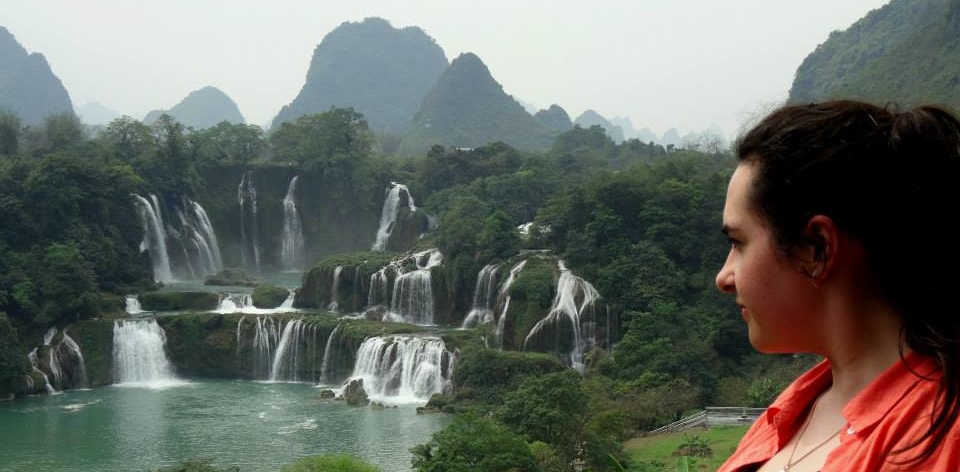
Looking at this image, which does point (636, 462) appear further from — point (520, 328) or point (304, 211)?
point (304, 211)

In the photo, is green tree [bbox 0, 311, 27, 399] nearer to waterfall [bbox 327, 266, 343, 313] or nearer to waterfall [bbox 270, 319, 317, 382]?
waterfall [bbox 270, 319, 317, 382]

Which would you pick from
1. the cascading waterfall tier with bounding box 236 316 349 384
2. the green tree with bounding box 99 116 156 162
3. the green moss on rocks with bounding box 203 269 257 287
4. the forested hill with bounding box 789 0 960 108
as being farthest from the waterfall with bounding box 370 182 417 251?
the forested hill with bounding box 789 0 960 108

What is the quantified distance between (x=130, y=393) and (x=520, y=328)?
7.20 meters

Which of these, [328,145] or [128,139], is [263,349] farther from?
[328,145]

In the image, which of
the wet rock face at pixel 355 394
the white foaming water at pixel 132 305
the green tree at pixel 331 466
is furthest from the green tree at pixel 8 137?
the green tree at pixel 331 466

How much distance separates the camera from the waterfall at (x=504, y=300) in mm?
18234

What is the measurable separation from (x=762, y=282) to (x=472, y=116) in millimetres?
52617

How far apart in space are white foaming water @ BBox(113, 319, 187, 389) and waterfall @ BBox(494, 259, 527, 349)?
6227mm

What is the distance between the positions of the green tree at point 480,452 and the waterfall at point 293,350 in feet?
29.4

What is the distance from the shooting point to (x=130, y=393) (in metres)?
17.8

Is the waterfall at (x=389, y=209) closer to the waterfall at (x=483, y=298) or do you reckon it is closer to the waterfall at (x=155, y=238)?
the waterfall at (x=155, y=238)

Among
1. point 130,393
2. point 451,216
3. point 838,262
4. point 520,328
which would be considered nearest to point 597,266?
point 520,328

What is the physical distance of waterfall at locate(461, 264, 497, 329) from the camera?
19859 mm

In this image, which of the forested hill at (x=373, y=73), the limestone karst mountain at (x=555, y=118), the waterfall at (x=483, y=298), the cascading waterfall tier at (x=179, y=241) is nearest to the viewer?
the waterfall at (x=483, y=298)
